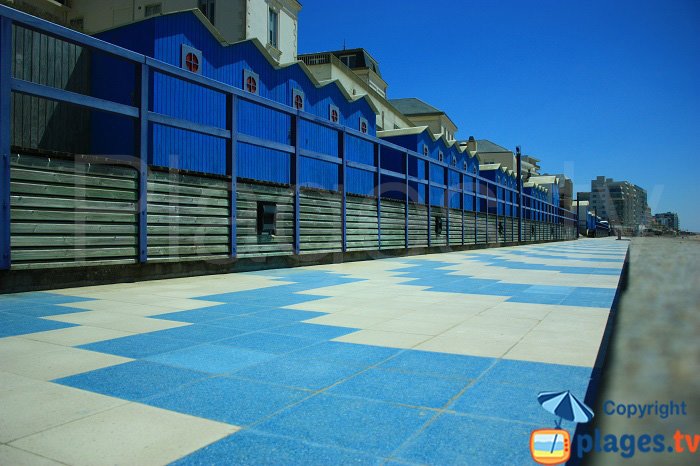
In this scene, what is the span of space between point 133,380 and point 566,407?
2586 millimetres

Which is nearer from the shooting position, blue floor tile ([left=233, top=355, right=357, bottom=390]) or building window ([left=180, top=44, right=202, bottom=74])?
blue floor tile ([left=233, top=355, right=357, bottom=390])

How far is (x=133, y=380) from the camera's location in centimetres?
310

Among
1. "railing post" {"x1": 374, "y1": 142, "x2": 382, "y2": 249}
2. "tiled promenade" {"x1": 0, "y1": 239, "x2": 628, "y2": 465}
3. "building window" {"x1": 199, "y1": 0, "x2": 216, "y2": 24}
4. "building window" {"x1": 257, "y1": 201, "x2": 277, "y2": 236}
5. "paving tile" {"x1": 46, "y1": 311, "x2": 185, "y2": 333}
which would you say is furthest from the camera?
"building window" {"x1": 199, "y1": 0, "x2": 216, "y2": 24}

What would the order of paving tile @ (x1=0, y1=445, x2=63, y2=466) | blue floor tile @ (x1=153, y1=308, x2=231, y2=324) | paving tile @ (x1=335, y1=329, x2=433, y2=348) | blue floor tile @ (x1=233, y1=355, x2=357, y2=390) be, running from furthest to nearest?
blue floor tile @ (x1=153, y1=308, x2=231, y2=324) → paving tile @ (x1=335, y1=329, x2=433, y2=348) → blue floor tile @ (x1=233, y1=355, x2=357, y2=390) → paving tile @ (x1=0, y1=445, x2=63, y2=466)

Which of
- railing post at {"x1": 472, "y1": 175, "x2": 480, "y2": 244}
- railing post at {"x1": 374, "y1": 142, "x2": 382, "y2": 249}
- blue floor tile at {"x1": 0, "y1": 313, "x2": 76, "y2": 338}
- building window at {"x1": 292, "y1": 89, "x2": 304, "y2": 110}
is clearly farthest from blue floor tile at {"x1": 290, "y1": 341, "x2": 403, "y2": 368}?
railing post at {"x1": 472, "y1": 175, "x2": 480, "y2": 244}

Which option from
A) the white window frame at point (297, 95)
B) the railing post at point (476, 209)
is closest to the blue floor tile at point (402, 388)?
the white window frame at point (297, 95)

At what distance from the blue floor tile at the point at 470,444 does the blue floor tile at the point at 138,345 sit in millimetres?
2427

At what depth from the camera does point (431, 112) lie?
58594 millimetres

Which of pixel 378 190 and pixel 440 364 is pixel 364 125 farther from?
pixel 440 364

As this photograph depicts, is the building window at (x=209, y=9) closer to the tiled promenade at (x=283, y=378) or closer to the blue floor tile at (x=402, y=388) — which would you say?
the tiled promenade at (x=283, y=378)

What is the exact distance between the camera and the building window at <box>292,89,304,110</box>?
692 inches

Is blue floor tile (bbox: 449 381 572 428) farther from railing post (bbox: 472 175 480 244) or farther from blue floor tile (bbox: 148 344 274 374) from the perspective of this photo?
railing post (bbox: 472 175 480 244)

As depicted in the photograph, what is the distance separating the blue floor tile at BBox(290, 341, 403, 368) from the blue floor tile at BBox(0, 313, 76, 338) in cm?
266

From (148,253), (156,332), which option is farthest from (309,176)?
(156,332)
